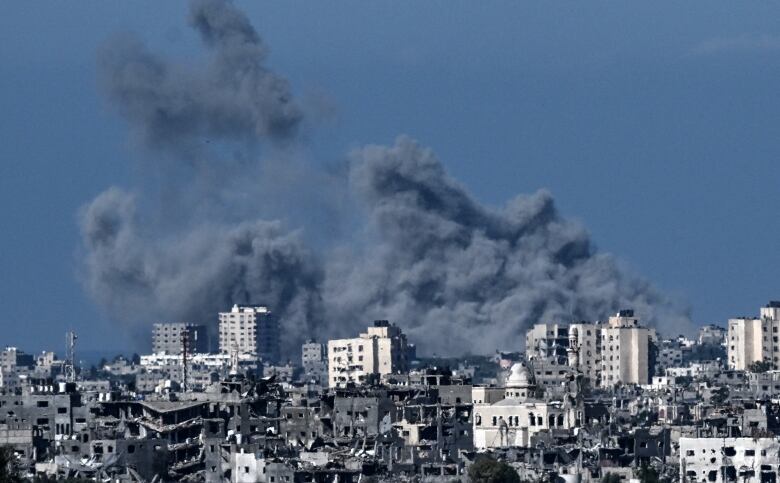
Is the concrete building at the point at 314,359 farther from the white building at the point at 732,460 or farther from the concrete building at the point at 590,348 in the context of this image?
the white building at the point at 732,460

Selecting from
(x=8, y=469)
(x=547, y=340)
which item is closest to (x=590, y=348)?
(x=547, y=340)

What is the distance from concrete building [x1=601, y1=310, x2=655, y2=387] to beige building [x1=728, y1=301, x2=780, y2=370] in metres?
3.61

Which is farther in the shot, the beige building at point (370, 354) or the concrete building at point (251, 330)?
the concrete building at point (251, 330)

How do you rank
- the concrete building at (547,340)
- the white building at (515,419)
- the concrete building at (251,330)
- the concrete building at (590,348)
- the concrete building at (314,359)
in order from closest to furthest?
the white building at (515,419)
the concrete building at (590,348)
the concrete building at (547,340)
the concrete building at (314,359)
the concrete building at (251,330)

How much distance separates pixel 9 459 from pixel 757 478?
17.1 metres

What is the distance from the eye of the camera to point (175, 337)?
162 metres

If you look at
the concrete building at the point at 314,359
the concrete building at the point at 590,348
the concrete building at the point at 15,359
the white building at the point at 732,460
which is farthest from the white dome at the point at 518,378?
the concrete building at the point at 15,359

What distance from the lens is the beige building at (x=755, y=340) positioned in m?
126

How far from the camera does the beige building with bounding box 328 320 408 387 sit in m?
124

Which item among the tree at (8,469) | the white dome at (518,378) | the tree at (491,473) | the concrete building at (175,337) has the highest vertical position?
the concrete building at (175,337)

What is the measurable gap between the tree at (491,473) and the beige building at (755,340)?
66.3 meters

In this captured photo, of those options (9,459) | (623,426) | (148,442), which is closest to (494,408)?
(623,426)

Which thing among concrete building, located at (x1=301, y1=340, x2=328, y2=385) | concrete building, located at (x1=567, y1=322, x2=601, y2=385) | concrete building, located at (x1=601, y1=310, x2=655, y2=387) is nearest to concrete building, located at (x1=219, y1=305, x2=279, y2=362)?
concrete building, located at (x1=301, y1=340, x2=328, y2=385)

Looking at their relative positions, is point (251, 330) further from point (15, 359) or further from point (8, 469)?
point (8, 469)
